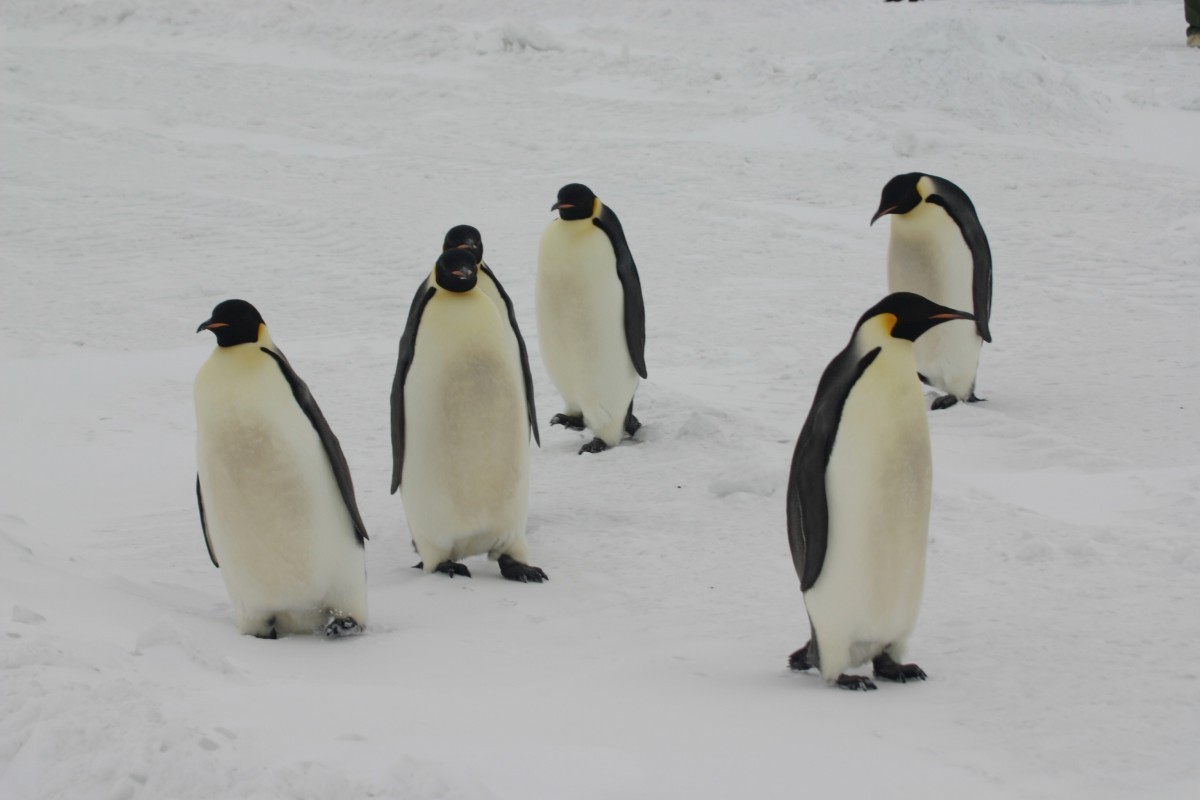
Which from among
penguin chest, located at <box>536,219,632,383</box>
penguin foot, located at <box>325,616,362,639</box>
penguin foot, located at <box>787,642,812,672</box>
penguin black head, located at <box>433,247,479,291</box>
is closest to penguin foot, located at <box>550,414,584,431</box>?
penguin chest, located at <box>536,219,632,383</box>

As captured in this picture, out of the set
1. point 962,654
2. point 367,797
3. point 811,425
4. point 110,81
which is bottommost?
point 962,654

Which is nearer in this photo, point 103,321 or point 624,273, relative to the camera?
point 624,273

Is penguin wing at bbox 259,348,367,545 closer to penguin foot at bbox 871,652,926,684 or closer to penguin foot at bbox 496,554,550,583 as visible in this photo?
penguin foot at bbox 496,554,550,583

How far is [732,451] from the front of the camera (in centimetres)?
587

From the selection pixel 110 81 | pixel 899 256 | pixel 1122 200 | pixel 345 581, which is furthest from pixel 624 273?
pixel 110 81

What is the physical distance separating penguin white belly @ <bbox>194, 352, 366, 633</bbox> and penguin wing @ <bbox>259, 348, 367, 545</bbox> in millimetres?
19

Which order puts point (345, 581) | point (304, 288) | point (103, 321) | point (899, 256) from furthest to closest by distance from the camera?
1. point (304, 288)
2. point (103, 321)
3. point (899, 256)
4. point (345, 581)

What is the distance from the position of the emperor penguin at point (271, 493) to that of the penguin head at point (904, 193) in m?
3.82

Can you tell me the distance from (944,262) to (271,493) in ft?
13.8

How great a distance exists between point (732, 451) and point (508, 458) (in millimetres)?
1631

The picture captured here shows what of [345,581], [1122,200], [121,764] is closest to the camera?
[121,764]

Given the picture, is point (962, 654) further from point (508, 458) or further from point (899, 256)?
point (899, 256)

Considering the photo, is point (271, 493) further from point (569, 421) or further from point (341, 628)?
point (569, 421)

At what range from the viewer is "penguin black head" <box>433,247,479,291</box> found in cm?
432
